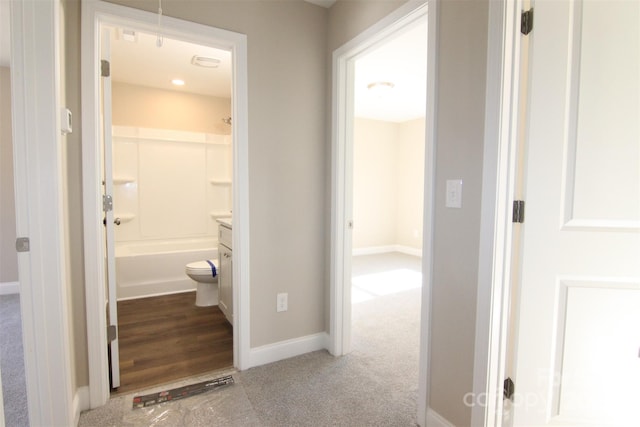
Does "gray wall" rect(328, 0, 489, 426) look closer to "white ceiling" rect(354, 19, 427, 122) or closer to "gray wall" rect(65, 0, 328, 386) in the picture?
"white ceiling" rect(354, 19, 427, 122)

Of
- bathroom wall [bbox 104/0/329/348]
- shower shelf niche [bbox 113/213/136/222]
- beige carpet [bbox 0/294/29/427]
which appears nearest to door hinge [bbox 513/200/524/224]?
bathroom wall [bbox 104/0/329/348]

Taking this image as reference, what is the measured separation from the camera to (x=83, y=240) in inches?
66.8

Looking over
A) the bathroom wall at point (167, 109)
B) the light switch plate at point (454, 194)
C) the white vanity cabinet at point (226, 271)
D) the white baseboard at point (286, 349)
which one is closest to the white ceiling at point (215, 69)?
the bathroom wall at point (167, 109)

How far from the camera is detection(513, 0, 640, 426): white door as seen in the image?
4.03ft

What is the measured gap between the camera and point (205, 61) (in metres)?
3.38

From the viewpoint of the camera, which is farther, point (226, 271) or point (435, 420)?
point (226, 271)

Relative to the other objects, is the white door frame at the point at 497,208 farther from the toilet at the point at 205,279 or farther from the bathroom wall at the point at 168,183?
the bathroom wall at the point at 168,183

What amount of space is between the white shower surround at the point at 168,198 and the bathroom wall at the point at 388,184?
2446mm

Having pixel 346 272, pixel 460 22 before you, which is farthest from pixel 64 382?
pixel 460 22

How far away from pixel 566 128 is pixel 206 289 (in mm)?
3143

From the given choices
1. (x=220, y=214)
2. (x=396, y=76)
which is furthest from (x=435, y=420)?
(x=220, y=214)

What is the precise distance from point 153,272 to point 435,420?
10.5ft

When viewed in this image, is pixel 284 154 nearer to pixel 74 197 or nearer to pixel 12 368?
pixel 74 197

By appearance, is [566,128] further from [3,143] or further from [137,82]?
[3,143]
